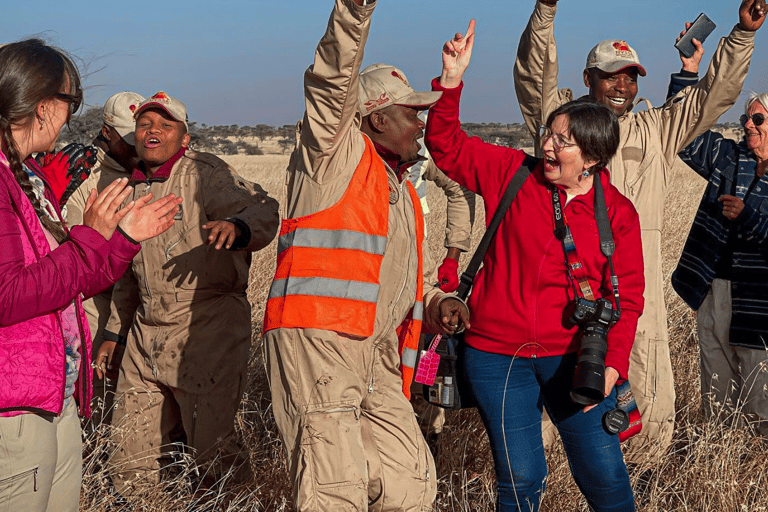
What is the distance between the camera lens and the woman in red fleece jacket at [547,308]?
11.8ft

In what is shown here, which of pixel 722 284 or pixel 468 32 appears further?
pixel 722 284

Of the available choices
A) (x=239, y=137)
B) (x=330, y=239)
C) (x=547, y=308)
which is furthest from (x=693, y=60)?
(x=239, y=137)

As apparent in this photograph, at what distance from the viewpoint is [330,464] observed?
3.16 metres

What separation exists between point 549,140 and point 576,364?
3.09 ft

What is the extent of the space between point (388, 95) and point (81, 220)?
101 inches

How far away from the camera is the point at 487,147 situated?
3975mm

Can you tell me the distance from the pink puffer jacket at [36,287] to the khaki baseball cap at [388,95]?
1.35m

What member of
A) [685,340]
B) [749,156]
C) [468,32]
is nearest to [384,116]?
[468,32]

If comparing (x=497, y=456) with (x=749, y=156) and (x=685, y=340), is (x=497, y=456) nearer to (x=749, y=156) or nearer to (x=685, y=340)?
(x=749, y=156)

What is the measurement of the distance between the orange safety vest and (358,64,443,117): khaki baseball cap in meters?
0.51

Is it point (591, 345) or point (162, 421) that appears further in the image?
point (162, 421)

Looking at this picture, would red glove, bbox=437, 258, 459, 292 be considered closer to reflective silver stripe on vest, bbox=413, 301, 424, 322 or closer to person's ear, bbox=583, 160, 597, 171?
reflective silver stripe on vest, bbox=413, 301, 424, 322

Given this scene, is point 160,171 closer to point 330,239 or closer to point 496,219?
point 330,239

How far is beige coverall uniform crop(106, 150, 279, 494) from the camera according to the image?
4.55 meters
